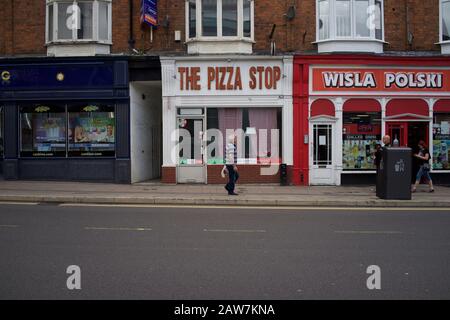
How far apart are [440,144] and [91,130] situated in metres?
13.4

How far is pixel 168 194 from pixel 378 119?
8.60 metres

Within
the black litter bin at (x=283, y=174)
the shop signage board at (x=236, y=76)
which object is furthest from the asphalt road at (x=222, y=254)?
the shop signage board at (x=236, y=76)

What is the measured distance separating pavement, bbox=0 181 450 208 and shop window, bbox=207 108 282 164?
4.94 ft

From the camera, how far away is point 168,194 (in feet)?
46.2

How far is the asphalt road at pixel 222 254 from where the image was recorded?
17.0ft

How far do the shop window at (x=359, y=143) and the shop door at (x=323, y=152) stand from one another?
0.53 m

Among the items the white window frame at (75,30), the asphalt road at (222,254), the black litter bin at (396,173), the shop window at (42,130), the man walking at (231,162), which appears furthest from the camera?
the shop window at (42,130)

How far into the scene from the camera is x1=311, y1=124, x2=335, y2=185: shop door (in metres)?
17.3

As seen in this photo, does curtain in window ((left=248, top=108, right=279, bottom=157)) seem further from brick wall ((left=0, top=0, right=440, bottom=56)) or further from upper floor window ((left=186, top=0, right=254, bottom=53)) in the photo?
upper floor window ((left=186, top=0, right=254, bottom=53))

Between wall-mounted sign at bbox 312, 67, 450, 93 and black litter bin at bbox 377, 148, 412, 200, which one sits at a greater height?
wall-mounted sign at bbox 312, 67, 450, 93

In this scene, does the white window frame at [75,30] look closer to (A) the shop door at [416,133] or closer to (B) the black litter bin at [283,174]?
(B) the black litter bin at [283,174]

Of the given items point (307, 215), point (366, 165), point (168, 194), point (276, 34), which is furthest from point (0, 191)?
point (366, 165)

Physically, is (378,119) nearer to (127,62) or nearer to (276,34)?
(276,34)

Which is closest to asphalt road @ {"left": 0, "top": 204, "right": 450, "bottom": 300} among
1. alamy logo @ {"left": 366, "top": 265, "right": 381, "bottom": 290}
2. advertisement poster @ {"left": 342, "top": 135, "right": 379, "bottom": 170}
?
alamy logo @ {"left": 366, "top": 265, "right": 381, "bottom": 290}
